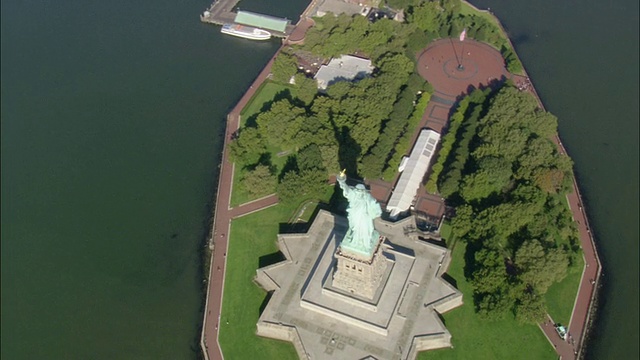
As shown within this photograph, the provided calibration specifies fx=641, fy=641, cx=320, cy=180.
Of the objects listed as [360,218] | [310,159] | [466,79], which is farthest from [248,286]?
[466,79]

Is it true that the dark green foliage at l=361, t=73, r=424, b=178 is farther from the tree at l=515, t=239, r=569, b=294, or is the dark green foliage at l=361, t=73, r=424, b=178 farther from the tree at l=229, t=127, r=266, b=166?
the tree at l=515, t=239, r=569, b=294

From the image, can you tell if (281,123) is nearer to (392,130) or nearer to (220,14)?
(392,130)

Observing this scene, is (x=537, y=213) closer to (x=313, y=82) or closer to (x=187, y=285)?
(x=313, y=82)

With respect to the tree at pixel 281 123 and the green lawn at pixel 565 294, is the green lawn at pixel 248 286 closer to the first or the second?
the tree at pixel 281 123

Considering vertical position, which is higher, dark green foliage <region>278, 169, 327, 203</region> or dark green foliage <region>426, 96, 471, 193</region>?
dark green foliage <region>426, 96, 471, 193</region>

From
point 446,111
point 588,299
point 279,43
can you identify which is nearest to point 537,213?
point 588,299

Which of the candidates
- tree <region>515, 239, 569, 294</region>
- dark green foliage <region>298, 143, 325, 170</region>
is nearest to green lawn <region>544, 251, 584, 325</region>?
tree <region>515, 239, 569, 294</region>
